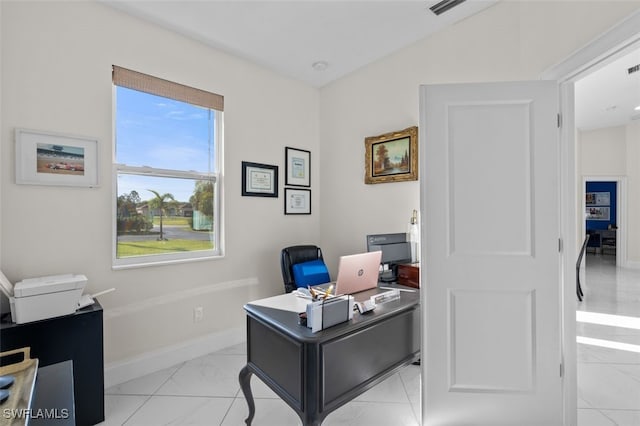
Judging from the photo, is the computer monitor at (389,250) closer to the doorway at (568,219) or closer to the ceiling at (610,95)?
the doorway at (568,219)

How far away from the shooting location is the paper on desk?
170 centimetres

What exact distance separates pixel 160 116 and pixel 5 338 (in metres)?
1.94

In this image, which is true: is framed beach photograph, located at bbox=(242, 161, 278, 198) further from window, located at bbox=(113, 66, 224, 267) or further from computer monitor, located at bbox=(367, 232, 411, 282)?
computer monitor, located at bbox=(367, 232, 411, 282)

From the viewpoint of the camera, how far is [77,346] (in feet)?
6.12

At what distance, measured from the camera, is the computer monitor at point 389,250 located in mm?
2610

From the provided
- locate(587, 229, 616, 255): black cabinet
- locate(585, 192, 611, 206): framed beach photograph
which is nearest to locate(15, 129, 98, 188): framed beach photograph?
locate(587, 229, 616, 255): black cabinet

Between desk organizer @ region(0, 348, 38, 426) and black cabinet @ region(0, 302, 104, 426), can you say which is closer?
desk organizer @ region(0, 348, 38, 426)

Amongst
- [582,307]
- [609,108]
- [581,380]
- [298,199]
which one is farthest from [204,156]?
[609,108]

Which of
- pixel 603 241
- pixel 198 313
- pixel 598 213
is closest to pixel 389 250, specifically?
pixel 198 313

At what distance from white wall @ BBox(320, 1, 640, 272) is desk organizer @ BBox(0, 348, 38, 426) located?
2.07 m

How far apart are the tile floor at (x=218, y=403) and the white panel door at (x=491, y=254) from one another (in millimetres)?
331

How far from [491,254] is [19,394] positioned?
2.21m

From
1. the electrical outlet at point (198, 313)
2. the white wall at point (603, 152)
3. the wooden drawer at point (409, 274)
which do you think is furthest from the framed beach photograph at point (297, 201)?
the white wall at point (603, 152)

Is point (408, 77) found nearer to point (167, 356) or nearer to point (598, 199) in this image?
point (167, 356)
